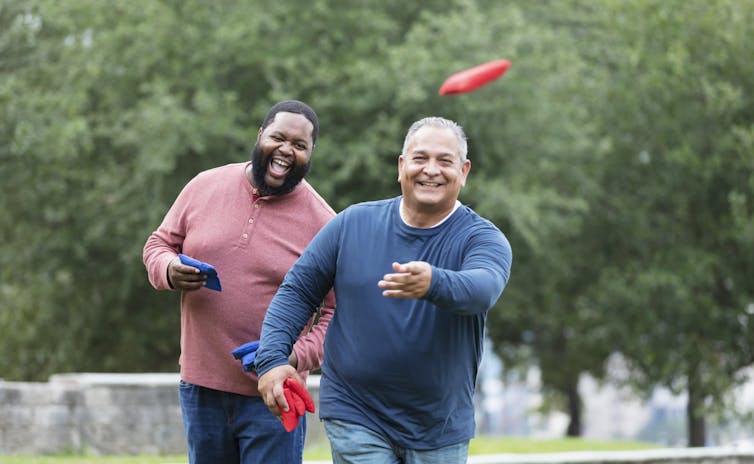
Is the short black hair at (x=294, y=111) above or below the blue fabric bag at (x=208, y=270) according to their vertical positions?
above

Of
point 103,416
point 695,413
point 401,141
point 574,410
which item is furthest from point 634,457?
point 574,410

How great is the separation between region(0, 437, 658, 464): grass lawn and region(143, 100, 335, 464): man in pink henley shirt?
5.44 meters

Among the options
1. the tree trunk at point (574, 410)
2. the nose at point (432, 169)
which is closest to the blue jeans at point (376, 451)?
the nose at point (432, 169)

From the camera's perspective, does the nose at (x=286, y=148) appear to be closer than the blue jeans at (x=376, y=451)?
No

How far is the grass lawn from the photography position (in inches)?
400

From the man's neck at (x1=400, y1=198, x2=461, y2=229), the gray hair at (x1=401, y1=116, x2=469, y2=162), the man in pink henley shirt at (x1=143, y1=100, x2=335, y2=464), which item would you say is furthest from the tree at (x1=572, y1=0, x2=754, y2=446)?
the man's neck at (x1=400, y1=198, x2=461, y2=229)

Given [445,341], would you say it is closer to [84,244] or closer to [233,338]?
[233,338]

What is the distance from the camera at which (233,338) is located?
4.56m

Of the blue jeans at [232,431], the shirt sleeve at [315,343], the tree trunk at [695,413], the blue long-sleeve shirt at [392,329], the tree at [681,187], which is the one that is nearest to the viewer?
the blue long-sleeve shirt at [392,329]

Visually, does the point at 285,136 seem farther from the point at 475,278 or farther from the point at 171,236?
the point at 475,278

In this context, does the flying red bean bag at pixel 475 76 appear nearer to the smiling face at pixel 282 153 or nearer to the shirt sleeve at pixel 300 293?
the smiling face at pixel 282 153

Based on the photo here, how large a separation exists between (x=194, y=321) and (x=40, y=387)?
758 cm

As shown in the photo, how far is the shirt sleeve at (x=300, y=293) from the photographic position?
4090 millimetres

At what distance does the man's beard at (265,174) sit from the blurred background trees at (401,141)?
12699mm
